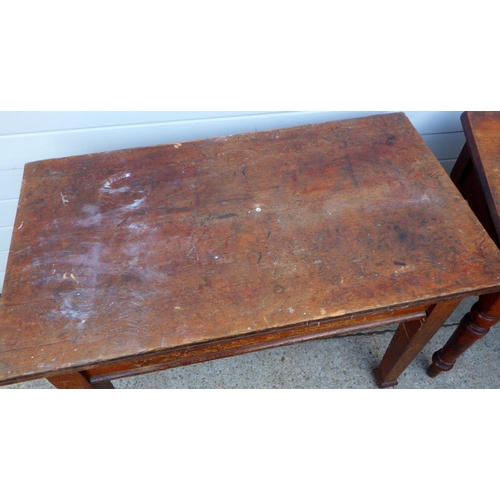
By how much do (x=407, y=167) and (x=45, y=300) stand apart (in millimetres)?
971

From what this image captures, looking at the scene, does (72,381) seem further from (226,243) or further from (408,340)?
(408,340)

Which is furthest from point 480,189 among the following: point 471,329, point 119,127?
point 119,127

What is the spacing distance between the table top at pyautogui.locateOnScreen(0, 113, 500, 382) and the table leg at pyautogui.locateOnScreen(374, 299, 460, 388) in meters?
0.16

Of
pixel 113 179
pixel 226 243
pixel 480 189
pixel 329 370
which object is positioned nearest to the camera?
pixel 226 243

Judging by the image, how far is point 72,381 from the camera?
0.93 meters

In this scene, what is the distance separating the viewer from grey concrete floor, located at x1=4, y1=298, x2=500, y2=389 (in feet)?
4.93

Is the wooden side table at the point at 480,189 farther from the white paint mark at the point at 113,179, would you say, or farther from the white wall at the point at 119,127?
the white paint mark at the point at 113,179

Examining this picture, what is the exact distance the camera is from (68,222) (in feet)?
3.36

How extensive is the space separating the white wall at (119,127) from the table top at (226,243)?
11 centimetres

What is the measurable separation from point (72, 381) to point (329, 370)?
0.96 m

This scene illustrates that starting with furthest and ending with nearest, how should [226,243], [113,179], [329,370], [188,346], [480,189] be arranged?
[329,370] → [480,189] → [113,179] → [226,243] → [188,346]

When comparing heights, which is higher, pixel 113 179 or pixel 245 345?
pixel 113 179
